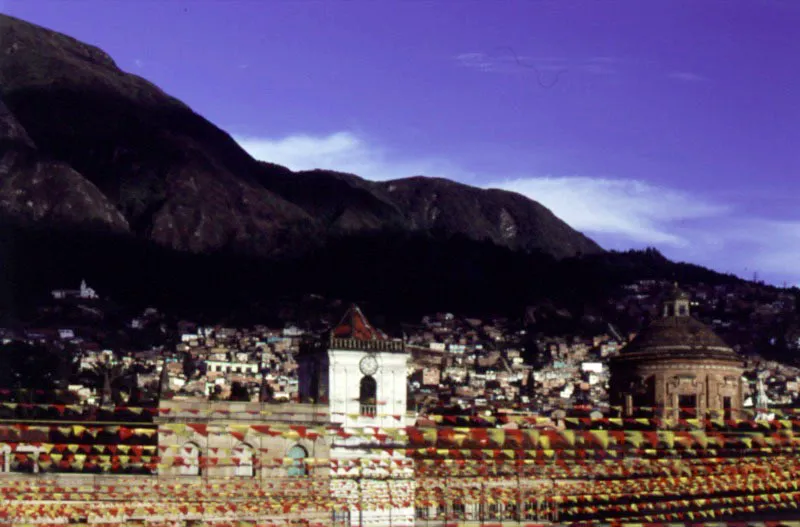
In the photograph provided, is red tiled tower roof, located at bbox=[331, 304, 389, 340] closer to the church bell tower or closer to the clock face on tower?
the church bell tower

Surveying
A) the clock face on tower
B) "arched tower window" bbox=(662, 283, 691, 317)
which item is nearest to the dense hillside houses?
the clock face on tower

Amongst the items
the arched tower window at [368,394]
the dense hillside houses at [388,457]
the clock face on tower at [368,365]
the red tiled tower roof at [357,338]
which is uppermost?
the red tiled tower roof at [357,338]

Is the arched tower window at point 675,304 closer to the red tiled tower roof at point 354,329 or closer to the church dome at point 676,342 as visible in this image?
the church dome at point 676,342

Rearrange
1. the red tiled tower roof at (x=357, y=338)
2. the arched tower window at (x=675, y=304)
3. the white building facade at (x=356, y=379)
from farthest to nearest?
the arched tower window at (x=675, y=304)
the red tiled tower roof at (x=357, y=338)
the white building facade at (x=356, y=379)

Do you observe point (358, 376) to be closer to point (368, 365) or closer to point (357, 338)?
point (368, 365)

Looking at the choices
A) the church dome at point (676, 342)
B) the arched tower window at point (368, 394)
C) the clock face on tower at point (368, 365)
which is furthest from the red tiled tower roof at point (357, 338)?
the church dome at point (676, 342)

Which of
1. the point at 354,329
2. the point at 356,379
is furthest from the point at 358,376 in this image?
the point at 354,329
